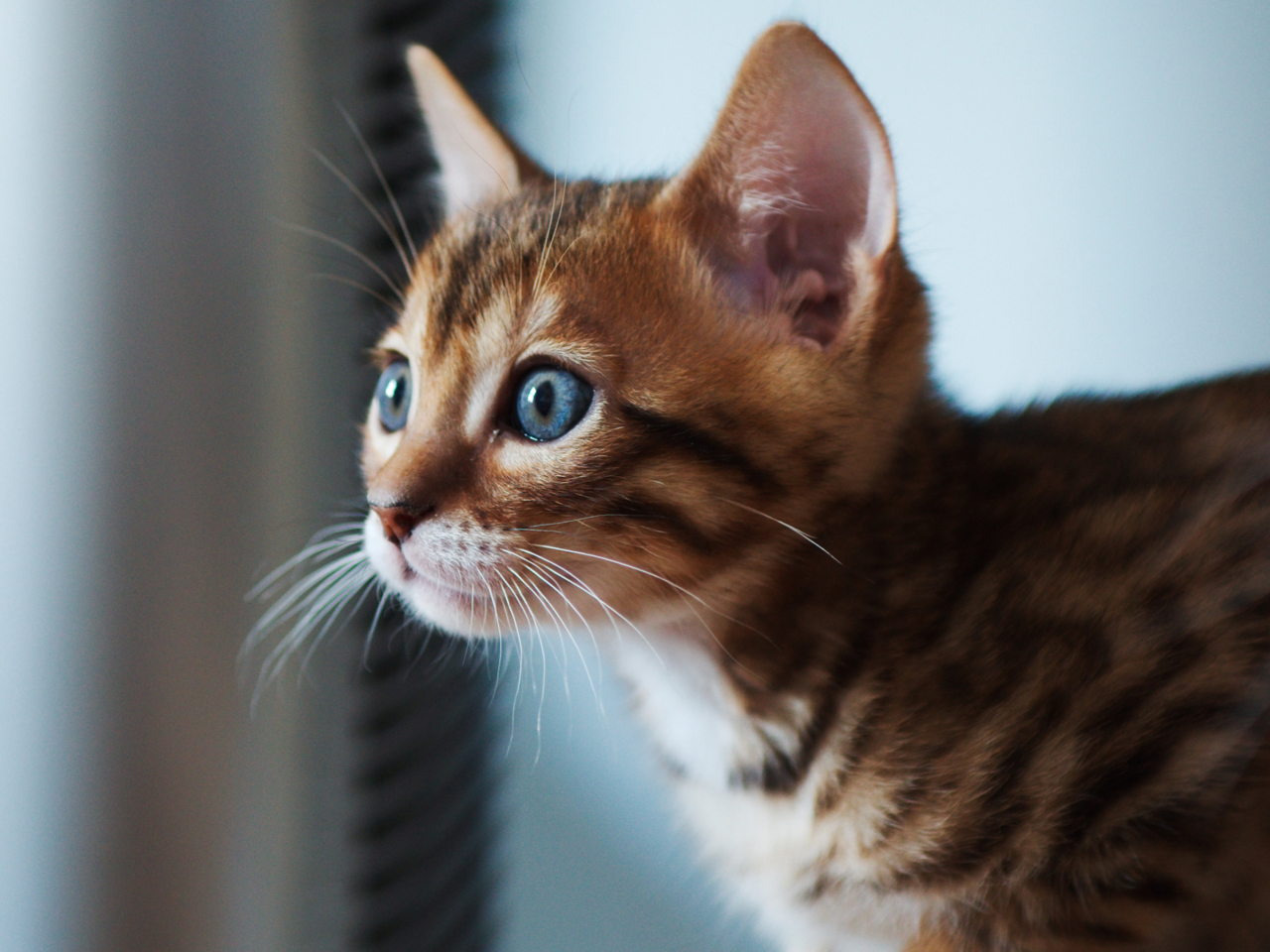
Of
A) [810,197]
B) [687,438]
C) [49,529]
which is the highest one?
[810,197]

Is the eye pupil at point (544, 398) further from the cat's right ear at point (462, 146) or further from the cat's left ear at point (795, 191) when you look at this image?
the cat's right ear at point (462, 146)

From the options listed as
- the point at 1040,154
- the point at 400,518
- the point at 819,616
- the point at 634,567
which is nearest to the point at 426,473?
the point at 400,518

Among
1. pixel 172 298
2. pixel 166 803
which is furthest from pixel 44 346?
pixel 166 803

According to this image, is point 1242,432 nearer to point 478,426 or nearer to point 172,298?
point 478,426

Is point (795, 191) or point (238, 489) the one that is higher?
point (795, 191)

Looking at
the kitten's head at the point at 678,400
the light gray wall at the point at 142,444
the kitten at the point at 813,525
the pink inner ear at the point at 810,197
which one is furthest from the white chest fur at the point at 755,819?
the light gray wall at the point at 142,444

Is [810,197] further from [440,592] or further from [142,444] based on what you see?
[142,444]
